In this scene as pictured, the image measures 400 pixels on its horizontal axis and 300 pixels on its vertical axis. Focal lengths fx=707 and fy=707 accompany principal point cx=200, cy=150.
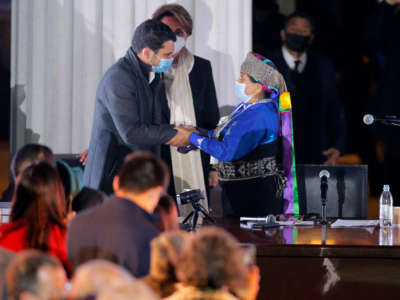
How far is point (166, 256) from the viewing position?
1600mm

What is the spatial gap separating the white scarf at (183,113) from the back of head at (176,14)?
173 millimetres

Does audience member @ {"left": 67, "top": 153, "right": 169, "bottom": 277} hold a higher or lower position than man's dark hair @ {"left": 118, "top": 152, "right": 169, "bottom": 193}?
lower

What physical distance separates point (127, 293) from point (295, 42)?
3.85m

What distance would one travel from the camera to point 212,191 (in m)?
4.82

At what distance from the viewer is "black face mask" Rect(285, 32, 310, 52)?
489 centimetres

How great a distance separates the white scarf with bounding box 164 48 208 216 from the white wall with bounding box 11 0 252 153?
17 centimetres

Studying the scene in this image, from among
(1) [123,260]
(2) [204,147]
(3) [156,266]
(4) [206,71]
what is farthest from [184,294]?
(4) [206,71]

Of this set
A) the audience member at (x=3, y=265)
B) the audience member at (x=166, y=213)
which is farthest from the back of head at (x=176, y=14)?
the audience member at (x=3, y=265)

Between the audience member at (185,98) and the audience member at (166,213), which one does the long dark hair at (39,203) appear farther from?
the audience member at (185,98)

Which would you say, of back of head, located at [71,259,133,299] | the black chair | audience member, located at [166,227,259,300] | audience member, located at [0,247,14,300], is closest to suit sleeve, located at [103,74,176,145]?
the black chair

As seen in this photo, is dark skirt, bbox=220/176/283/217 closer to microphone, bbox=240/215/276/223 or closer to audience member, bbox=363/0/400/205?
microphone, bbox=240/215/276/223

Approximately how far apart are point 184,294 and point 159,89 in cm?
322

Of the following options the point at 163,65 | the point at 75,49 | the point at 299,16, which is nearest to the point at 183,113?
the point at 163,65

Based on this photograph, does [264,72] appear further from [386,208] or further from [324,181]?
[386,208]
